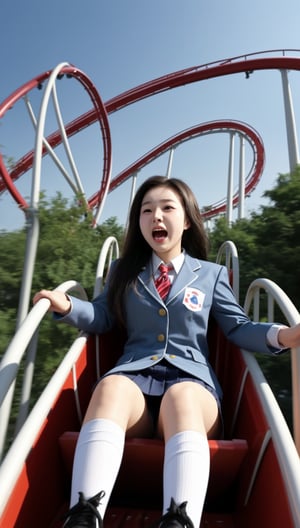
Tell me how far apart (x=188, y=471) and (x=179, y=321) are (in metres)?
0.65

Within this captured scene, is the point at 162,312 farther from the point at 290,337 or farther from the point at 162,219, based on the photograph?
the point at 290,337

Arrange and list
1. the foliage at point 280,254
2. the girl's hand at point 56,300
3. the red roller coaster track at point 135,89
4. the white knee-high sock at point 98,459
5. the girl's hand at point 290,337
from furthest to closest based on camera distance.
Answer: the red roller coaster track at point 135,89
the foliage at point 280,254
the girl's hand at point 56,300
the girl's hand at point 290,337
the white knee-high sock at point 98,459

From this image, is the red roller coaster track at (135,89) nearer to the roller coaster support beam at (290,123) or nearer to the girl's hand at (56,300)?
the roller coaster support beam at (290,123)

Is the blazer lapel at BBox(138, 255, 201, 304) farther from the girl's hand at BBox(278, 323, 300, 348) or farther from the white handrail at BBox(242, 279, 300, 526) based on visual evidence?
the girl's hand at BBox(278, 323, 300, 348)

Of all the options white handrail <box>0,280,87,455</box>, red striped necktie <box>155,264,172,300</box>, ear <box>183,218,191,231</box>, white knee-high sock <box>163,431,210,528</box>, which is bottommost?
white knee-high sock <box>163,431,210,528</box>

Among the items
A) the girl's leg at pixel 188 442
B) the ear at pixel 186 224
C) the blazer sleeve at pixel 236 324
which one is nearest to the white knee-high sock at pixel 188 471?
the girl's leg at pixel 188 442

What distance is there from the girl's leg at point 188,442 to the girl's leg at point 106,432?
0.09 m

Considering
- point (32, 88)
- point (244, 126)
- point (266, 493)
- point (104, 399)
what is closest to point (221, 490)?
point (266, 493)

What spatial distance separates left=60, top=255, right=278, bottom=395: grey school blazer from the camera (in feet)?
4.86

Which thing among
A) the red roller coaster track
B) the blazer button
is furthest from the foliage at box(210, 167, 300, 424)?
the red roller coaster track

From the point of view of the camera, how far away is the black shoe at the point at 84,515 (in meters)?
0.91

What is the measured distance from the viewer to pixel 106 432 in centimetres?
110

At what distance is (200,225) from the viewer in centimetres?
193

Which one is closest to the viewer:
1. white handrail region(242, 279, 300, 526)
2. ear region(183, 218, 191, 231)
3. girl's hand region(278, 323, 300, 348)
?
white handrail region(242, 279, 300, 526)
